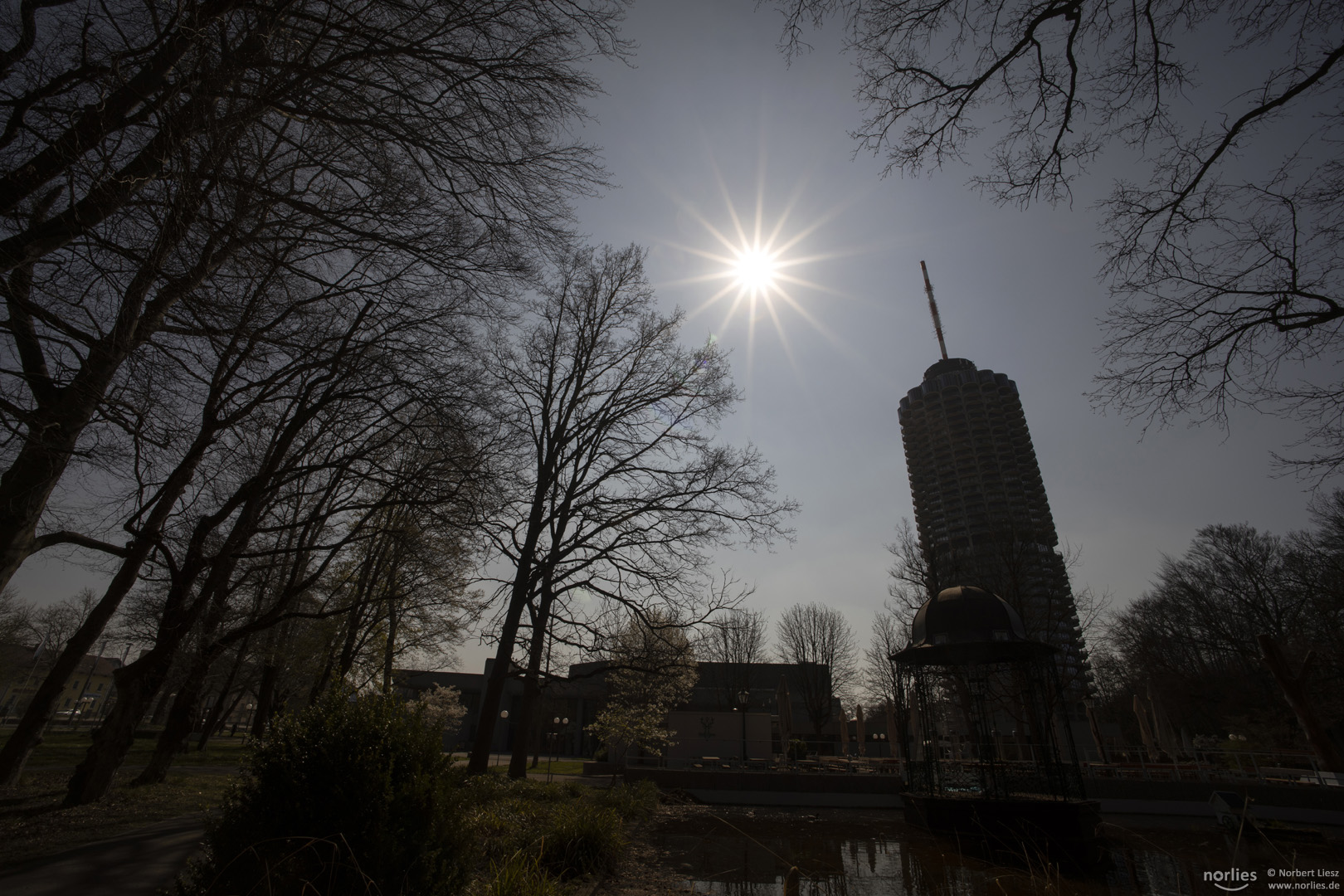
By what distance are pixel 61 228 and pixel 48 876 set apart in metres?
5.38

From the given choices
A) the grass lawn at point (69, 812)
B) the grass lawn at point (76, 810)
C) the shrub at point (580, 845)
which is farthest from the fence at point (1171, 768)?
the grass lawn at point (69, 812)

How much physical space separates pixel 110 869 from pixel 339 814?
13.3 ft

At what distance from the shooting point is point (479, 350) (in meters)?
8.63

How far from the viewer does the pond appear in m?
6.50

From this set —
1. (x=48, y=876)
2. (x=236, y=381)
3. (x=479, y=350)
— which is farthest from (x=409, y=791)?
(x=236, y=381)

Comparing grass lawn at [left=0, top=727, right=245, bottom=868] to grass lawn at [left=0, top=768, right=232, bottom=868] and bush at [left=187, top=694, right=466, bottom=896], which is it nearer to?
grass lawn at [left=0, top=768, right=232, bottom=868]

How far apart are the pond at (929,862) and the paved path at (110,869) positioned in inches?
203

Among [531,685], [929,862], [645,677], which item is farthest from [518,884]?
[645,677]

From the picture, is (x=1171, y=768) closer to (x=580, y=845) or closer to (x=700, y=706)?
(x=580, y=845)

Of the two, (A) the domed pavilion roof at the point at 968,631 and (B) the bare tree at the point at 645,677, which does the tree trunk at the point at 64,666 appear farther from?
(A) the domed pavilion roof at the point at 968,631

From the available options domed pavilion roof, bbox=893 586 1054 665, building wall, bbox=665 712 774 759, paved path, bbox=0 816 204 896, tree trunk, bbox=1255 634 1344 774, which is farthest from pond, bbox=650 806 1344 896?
building wall, bbox=665 712 774 759

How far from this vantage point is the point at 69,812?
7402 millimetres

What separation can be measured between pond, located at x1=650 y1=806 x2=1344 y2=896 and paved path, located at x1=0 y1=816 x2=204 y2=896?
5144mm

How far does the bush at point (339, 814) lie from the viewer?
3146 mm
